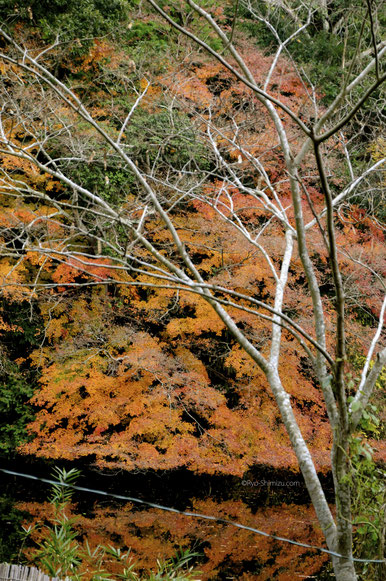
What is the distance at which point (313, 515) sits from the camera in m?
8.55

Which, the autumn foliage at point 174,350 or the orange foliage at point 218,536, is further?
the autumn foliage at point 174,350

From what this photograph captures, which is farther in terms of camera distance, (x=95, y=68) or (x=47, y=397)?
(x=95, y=68)

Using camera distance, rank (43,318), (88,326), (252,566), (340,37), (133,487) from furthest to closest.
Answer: (340,37) < (43,318) < (133,487) < (88,326) < (252,566)

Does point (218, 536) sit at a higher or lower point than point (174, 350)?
lower

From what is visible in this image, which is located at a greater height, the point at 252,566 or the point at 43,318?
the point at 43,318

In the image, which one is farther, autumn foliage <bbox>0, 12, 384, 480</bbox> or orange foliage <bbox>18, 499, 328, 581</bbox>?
autumn foliage <bbox>0, 12, 384, 480</bbox>

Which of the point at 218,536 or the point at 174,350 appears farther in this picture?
the point at 174,350

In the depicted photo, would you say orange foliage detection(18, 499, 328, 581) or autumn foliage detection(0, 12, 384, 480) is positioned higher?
autumn foliage detection(0, 12, 384, 480)

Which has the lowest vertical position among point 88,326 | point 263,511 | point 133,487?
point 133,487

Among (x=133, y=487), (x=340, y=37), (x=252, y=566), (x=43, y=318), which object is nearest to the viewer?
(x=252, y=566)

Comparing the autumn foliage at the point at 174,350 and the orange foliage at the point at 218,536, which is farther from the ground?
the autumn foliage at the point at 174,350

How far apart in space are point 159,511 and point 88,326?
3.43 m

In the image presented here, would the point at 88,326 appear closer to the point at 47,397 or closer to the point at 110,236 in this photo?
the point at 47,397

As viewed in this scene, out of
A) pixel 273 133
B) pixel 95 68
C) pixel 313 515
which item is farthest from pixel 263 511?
pixel 95 68
